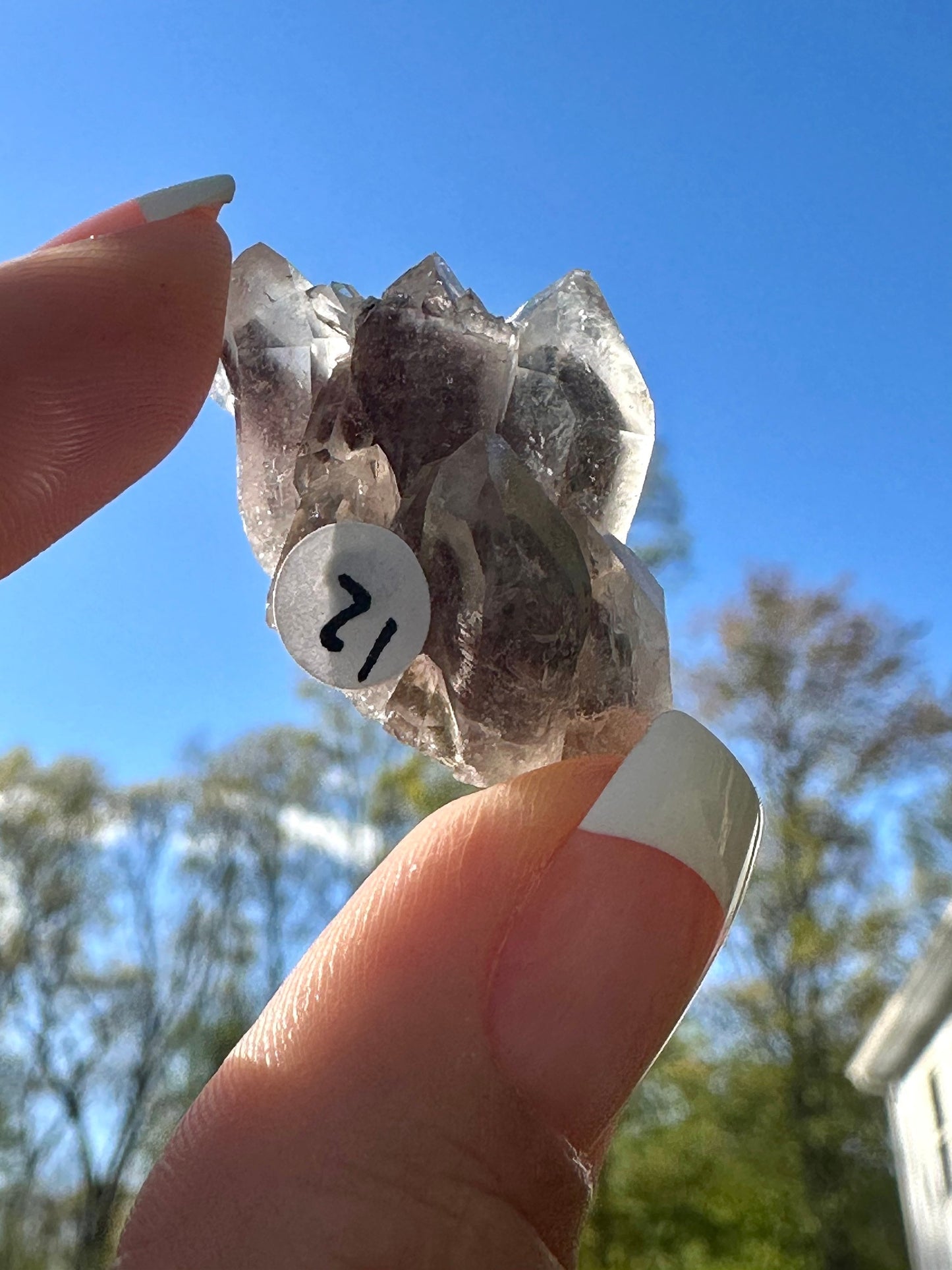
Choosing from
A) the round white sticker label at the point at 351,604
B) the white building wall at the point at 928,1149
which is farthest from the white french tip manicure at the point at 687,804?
the white building wall at the point at 928,1149

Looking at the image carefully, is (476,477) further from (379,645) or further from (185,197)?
(185,197)

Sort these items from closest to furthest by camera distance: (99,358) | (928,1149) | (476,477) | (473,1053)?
(473,1053) < (99,358) < (476,477) < (928,1149)

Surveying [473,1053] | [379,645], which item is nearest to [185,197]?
[379,645]

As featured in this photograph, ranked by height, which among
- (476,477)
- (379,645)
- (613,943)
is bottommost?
(613,943)

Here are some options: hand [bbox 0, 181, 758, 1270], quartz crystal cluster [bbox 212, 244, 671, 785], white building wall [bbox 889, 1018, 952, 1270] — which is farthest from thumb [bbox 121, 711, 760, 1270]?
white building wall [bbox 889, 1018, 952, 1270]

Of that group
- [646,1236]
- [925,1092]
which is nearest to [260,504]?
[925,1092]

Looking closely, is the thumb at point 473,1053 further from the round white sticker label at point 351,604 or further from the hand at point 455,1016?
the round white sticker label at point 351,604
